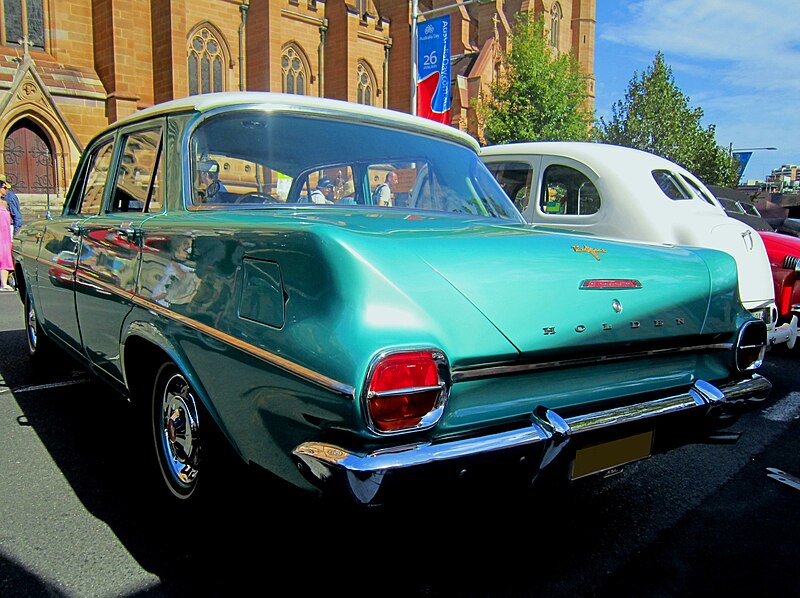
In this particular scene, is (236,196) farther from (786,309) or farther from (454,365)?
(786,309)

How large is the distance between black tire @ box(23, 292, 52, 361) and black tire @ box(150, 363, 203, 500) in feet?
9.15

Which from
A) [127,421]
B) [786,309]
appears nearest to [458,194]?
[127,421]

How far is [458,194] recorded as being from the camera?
3.32m

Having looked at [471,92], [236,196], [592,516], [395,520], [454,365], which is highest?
[471,92]

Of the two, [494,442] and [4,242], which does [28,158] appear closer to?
[4,242]

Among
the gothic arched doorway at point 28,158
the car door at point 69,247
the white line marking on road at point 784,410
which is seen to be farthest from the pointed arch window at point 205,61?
the white line marking on road at point 784,410

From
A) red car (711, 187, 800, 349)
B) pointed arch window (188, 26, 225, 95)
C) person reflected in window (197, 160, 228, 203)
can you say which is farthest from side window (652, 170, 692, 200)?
pointed arch window (188, 26, 225, 95)

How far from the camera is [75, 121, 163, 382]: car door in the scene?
2969mm

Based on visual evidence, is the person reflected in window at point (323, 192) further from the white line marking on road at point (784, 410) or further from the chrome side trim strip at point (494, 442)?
the white line marking on road at point (784, 410)

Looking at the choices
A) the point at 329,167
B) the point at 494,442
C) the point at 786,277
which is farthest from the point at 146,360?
the point at 786,277

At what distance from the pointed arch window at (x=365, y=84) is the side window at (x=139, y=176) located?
3270cm

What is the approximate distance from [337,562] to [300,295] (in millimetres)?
1239

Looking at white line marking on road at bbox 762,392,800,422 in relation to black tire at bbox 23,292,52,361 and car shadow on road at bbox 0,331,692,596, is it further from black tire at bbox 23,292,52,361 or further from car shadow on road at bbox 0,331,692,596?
black tire at bbox 23,292,52,361

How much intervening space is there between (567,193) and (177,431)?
4708 mm
